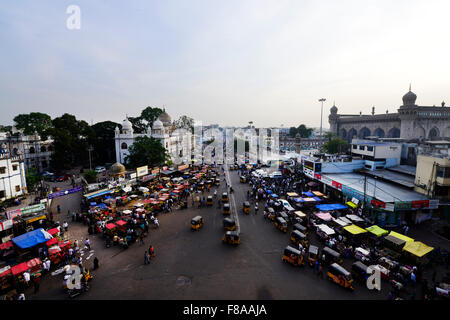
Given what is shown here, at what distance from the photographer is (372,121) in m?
58.4

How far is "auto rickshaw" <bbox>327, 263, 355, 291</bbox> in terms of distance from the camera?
1126 centimetres

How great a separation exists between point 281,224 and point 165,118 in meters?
57.8

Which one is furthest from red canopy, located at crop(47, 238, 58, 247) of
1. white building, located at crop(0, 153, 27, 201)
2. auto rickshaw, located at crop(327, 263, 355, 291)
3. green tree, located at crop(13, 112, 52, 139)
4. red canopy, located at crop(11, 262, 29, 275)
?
green tree, located at crop(13, 112, 52, 139)

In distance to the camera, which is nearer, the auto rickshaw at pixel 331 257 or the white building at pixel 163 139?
the auto rickshaw at pixel 331 257

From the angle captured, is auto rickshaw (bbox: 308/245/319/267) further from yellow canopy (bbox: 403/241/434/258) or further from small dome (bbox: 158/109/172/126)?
small dome (bbox: 158/109/172/126)

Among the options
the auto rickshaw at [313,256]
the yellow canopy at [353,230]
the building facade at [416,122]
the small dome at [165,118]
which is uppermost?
the small dome at [165,118]

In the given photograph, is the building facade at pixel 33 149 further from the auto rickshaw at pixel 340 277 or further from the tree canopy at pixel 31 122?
the auto rickshaw at pixel 340 277

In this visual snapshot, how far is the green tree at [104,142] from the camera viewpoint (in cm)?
5000

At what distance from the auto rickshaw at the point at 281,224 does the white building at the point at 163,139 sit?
32.1 m

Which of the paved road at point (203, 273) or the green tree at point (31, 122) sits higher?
the green tree at point (31, 122)

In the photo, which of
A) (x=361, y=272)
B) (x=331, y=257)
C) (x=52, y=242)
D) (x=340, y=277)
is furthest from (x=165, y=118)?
(x=361, y=272)

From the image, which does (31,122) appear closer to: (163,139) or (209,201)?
(163,139)

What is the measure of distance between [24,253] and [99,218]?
590 centimetres

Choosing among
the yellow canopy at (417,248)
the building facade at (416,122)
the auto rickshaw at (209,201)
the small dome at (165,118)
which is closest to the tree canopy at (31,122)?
the small dome at (165,118)
